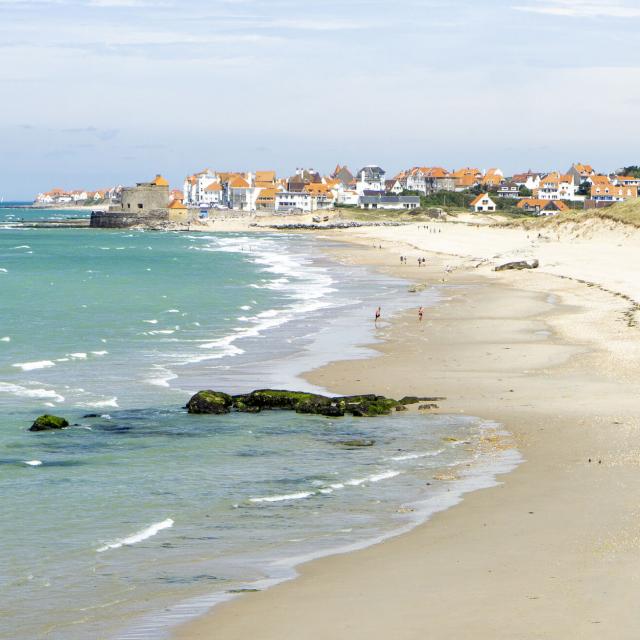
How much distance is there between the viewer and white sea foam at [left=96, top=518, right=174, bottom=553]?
640 inches

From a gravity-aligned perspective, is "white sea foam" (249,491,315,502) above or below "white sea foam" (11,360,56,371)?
above

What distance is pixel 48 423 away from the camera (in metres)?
25.0

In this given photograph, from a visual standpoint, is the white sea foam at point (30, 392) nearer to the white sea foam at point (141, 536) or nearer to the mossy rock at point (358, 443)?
the mossy rock at point (358, 443)

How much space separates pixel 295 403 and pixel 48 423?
6084 mm

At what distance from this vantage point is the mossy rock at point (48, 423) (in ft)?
81.8

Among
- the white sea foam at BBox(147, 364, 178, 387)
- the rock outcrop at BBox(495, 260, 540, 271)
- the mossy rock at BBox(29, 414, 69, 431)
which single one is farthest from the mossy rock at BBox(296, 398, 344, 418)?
the rock outcrop at BBox(495, 260, 540, 271)

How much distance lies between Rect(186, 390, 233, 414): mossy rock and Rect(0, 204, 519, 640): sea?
38cm

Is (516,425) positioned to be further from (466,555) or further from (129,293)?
(129,293)

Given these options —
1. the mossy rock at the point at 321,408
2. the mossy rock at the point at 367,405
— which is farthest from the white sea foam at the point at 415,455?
the mossy rock at the point at 321,408

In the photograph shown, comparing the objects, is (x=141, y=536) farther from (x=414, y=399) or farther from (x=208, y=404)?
(x=414, y=399)

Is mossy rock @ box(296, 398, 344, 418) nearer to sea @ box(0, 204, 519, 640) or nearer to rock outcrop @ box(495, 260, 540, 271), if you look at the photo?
sea @ box(0, 204, 519, 640)

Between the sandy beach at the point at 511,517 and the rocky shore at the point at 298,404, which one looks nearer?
the sandy beach at the point at 511,517

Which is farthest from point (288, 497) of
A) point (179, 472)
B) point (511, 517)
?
point (511, 517)

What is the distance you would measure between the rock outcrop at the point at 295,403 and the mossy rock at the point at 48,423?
10.8 ft
